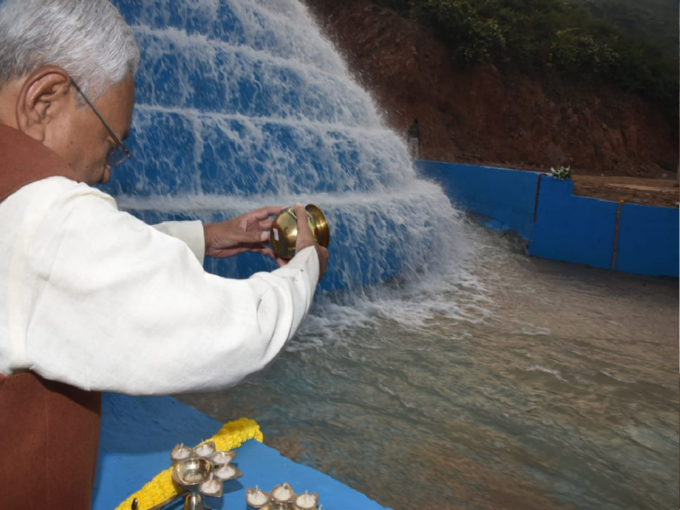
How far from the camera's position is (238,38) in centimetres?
766

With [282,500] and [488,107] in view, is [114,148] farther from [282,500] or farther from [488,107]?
[488,107]

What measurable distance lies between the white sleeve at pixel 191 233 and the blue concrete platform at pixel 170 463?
2.08 feet

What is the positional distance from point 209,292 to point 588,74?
2229cm

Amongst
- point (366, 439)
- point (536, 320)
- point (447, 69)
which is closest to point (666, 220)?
point (536, 320)

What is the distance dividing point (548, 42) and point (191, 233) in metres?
21.0

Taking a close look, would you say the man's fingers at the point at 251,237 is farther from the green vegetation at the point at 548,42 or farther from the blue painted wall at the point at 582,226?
the green vegetation at the point at 548,42

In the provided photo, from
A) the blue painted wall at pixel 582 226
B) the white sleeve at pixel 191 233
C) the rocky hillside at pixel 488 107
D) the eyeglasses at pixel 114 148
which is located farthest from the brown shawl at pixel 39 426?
the rocky hillside at pixel 488 107

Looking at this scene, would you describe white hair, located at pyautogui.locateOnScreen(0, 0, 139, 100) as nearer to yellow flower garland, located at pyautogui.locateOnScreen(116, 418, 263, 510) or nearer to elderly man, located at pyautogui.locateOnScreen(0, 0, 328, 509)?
elderly man, located at pyautogui.locateOnScreen(0, 0, 328, 509)

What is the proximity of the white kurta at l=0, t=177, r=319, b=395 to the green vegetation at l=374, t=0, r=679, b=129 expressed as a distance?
17863mm

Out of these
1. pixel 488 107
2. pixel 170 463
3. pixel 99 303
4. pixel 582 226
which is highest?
pixel 488 107

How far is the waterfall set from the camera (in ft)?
13.6

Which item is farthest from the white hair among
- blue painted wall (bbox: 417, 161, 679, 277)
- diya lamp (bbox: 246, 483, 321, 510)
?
blue painted wall (bbox: 417, 161, 679, 277)

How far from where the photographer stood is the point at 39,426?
86 cm

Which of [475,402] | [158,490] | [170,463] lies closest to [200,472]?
[158,490]
